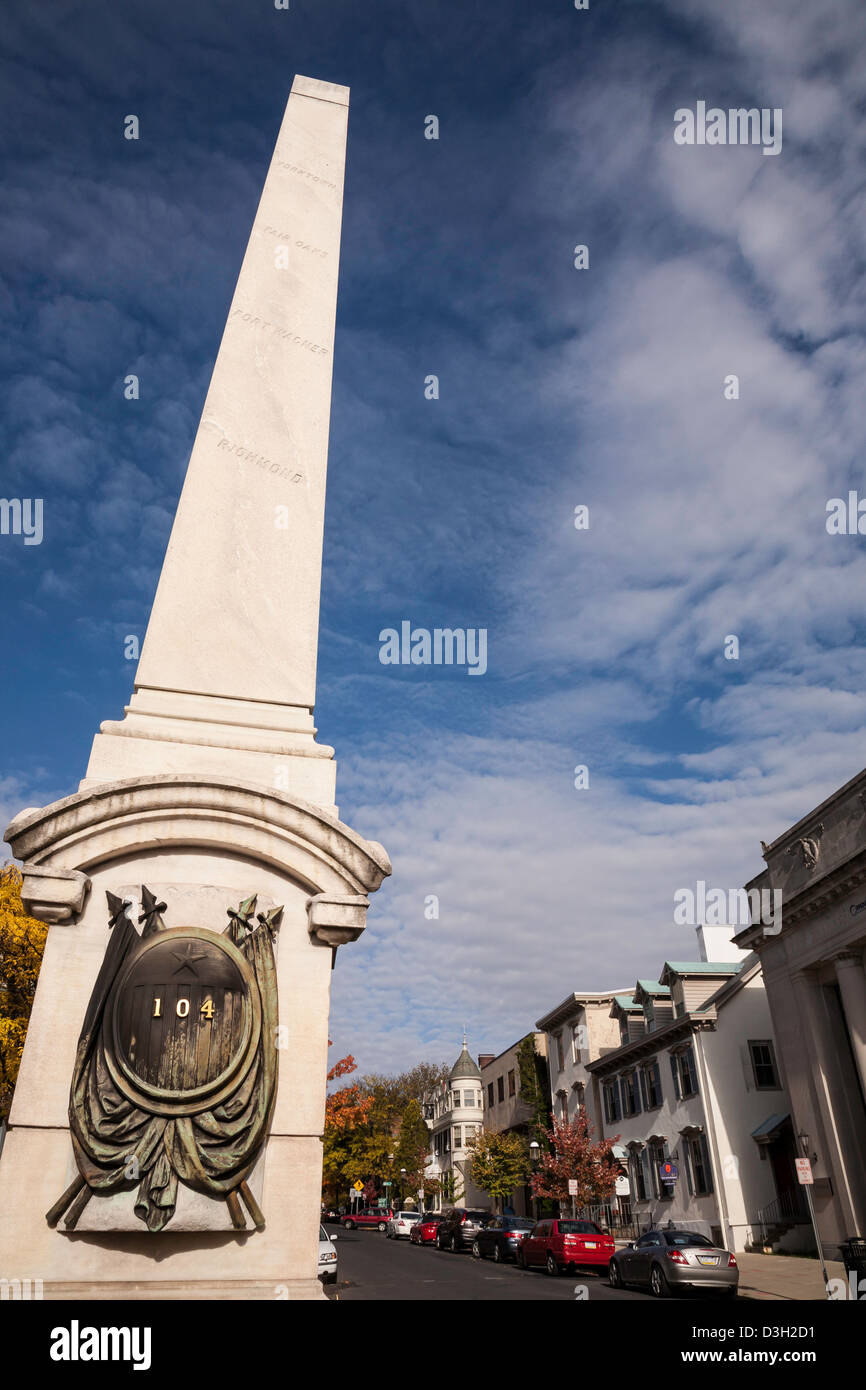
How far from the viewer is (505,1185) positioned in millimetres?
52438

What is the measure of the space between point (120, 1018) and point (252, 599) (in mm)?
4101

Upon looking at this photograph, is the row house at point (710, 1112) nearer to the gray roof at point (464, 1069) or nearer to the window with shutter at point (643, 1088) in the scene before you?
the window with shutter at point (643, 1088)

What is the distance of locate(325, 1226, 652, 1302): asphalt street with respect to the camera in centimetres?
1919

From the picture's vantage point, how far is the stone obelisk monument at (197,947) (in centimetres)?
Answer: 564

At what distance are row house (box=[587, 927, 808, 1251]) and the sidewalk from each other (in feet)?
8.37

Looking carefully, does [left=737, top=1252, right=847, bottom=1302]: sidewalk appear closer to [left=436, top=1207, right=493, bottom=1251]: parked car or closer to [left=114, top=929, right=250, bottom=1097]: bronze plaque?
[left=436, top=1207, right=493, bottom=1251]: parked car

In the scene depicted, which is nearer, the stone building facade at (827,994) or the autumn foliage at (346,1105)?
the stone building facade at (827,994)

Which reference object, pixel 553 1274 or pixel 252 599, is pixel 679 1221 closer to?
pixel 553 1274

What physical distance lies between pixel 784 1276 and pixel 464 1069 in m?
61.3

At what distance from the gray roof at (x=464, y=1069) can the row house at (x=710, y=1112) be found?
41114mm

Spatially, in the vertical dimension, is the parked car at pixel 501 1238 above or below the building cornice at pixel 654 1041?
below

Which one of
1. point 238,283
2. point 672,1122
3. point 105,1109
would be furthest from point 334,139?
point 672,1122

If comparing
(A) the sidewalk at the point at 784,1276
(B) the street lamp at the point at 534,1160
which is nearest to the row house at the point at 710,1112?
(A) the sidewalk at the point at 784,1276

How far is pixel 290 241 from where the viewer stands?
1099 cm
